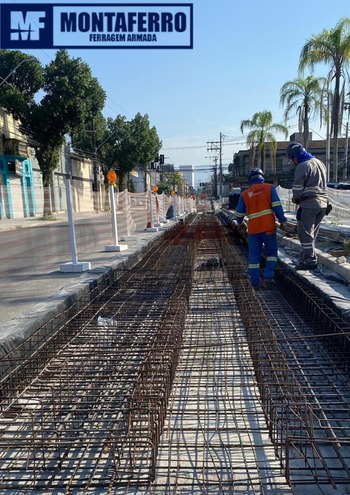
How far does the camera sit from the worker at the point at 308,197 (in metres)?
5.95

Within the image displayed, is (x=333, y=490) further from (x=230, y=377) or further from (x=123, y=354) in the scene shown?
(x=123, y=354)

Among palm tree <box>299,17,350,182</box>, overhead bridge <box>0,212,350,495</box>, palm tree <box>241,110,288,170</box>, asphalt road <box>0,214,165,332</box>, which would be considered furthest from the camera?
palm tree <box>241,110,288,170</box>

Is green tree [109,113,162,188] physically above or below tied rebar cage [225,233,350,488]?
above

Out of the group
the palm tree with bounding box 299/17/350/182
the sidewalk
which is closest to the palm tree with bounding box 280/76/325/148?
the palm tree with bounding box 299/17/350/182

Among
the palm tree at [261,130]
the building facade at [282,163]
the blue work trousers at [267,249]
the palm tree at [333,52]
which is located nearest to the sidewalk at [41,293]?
the blue work trousers at [267,249]

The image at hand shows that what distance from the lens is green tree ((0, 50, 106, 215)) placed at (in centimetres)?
2456

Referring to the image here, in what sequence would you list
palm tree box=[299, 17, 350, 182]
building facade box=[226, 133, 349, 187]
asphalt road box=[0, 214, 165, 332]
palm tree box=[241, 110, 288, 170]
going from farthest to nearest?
building facade box=[226, 133, 349, 187], palm tree box=[241, 110, 288, 170], palm tree box=[299, 17, 350, 182], asphalt road box=[0, 214, 165, 332]

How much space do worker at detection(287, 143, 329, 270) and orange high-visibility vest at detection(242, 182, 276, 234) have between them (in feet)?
1.41

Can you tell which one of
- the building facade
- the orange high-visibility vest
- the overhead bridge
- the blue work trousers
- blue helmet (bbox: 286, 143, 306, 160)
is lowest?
the overhead bridge

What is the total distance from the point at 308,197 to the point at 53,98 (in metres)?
22.4

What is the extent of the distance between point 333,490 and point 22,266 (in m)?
7.69

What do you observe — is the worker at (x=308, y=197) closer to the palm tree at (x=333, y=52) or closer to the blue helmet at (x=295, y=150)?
the blue helmet at (x=295, y=150)

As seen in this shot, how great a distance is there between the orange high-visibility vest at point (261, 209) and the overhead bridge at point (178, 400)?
97 centimetres

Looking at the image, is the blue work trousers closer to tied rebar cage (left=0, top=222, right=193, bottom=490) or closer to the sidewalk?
tied rebar cage (left=0, top=222, right=193, bottom=490)
